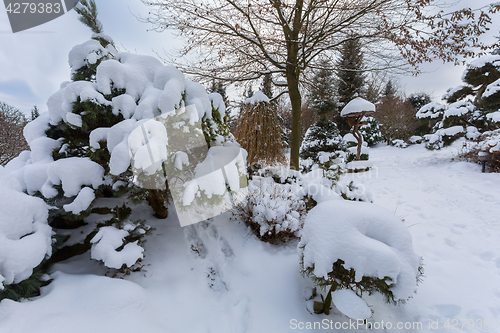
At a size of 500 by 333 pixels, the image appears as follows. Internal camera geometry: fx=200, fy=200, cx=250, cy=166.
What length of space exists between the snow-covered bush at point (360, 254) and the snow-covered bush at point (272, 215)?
72 centimetres

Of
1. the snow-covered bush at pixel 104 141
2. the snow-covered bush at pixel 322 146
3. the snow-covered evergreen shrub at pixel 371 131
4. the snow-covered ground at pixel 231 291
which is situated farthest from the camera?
the snow-covered evergreen shrub at pixel 371 131

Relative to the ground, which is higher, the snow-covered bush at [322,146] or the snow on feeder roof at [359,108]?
the snow on feeder roof at [359,108]

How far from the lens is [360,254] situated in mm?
1513

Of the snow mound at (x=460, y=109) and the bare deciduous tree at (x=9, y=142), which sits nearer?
the bare deciduous tree at (x=9, y=142)

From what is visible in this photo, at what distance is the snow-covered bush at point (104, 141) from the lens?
1.80 meters

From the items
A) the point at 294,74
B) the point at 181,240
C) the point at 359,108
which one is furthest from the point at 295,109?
the point at 181,240

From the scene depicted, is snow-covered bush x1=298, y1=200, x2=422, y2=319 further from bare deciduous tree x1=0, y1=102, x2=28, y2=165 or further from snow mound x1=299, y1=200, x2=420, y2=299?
bare deciduous tree x1=0, y1=102, x2=28, y2=165

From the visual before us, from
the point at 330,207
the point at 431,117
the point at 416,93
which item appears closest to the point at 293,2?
the point at 330,207

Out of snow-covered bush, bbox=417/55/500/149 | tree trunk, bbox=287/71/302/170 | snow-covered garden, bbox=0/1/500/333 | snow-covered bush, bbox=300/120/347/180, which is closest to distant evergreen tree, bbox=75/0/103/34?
snow-covered garden, bbox=0/1/500/333

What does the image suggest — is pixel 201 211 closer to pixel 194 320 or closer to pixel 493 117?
pixel 194 320

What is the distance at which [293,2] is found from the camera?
426 cm

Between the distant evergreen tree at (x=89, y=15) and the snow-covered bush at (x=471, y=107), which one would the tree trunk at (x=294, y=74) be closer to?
the distant evergreen tree at (x=89, y=15)

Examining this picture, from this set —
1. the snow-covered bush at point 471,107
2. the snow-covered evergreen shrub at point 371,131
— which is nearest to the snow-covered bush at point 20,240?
the snow-covered bush at point 471,107

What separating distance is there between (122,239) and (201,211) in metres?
1.17
